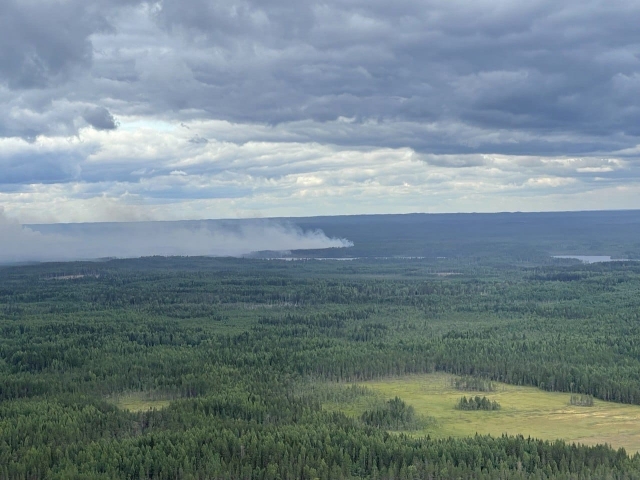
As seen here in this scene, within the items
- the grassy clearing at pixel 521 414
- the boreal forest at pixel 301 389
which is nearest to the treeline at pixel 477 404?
the boreal forest at pixel 301 389

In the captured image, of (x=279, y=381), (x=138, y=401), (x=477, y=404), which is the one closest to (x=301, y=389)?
(x=279, y=381)

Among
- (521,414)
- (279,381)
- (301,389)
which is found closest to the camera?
(521,414)

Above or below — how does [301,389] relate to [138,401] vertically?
above

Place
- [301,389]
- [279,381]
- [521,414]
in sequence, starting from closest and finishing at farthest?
[521,414] < [301,389] < [279,381]

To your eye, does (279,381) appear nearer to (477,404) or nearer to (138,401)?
(138,401)

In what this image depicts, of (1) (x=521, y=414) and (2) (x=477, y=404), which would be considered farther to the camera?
(2) (x=477, y=404)

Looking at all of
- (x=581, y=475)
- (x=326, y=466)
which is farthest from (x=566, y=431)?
(x=326, y=466)

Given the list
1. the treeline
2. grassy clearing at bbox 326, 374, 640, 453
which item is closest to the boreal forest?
the treeline

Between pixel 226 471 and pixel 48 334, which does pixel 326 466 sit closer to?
pixel 226 471
